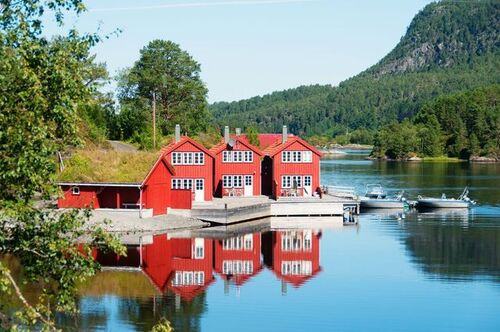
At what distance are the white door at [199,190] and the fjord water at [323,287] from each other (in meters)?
7.64

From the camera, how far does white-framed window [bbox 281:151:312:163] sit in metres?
61.4

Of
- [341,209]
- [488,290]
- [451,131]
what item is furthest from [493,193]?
[451,131]

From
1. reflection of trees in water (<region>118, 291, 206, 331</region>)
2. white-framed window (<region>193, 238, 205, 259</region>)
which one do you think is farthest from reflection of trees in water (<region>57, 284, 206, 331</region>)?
white-framed window (<region>193, 238, 205, 259</region>)

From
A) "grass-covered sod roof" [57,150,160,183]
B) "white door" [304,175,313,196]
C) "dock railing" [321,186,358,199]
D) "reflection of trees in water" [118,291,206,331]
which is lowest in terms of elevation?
"reflection of trees in water" [118,291,206,331]

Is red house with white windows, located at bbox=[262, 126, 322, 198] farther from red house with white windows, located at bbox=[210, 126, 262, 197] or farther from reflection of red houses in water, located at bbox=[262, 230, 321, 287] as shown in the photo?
reflection of red houses in water, located at bbox=[262, 230, 321, 287]

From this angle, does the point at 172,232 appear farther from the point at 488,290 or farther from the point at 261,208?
the point at 488,290

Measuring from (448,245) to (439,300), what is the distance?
15.6 metres

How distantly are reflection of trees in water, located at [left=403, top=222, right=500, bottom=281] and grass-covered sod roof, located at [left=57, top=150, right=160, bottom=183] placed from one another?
15.1m

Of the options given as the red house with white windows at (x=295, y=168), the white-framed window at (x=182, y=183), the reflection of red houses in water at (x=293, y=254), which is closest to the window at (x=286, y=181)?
the red house with white windows at (x=295, y=168)

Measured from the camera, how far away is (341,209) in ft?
195

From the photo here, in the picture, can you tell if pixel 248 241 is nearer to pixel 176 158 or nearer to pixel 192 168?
pixel 192 168

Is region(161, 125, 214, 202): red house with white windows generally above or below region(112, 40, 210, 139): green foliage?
below

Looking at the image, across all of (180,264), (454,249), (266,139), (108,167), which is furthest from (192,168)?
(266,139)

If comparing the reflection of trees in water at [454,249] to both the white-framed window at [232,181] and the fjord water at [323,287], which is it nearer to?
the fjord water at [323,287]
